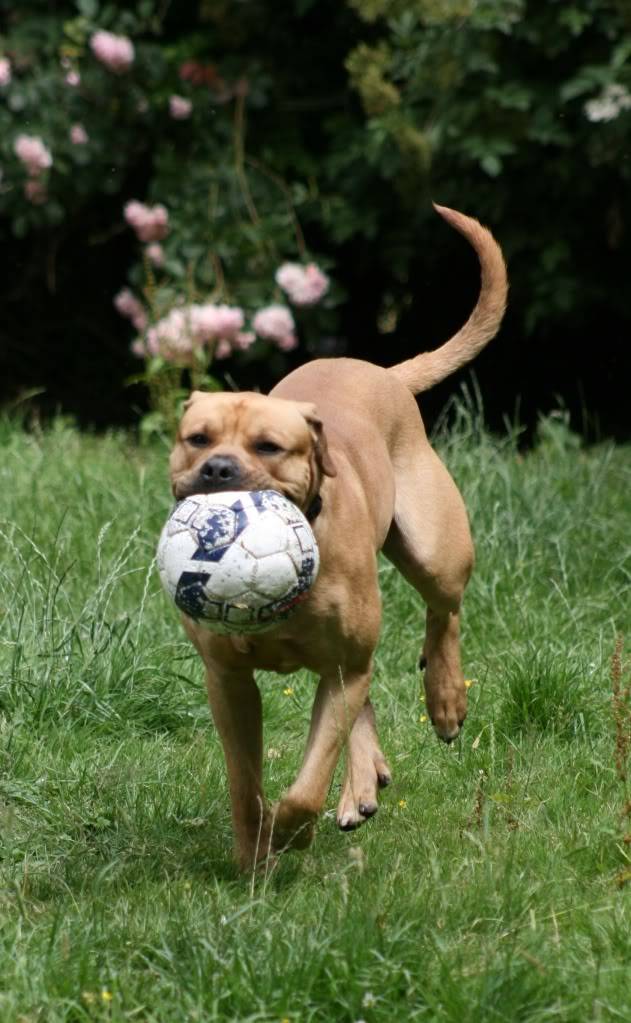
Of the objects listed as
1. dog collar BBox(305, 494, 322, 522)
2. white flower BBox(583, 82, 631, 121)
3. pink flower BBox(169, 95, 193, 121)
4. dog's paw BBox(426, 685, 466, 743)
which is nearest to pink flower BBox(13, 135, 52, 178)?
pink flower BBox(169, 95, 193, 121)

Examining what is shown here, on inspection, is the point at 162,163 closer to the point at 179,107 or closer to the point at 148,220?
the point at 179,107

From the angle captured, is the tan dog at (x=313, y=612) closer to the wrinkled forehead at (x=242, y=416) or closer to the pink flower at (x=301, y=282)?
the wrinkled forehead at (x=242, y=416)

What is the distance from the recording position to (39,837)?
3.96 m

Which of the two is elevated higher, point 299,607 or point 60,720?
point 299,607

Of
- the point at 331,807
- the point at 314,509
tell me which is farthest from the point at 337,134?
the point at 314,509

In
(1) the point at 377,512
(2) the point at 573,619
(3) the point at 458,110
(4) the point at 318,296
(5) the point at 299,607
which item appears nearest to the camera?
(5) the point at 299,607

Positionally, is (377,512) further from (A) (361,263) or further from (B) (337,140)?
(A) (361,263)

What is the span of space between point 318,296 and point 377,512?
163 inches

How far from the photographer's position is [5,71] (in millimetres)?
8664

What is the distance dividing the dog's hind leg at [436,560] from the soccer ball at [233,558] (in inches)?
54.7

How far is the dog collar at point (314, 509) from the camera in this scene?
391cm

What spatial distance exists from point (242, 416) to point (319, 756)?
0.84 meters

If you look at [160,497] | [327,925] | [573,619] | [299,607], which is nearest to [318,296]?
[160,497]

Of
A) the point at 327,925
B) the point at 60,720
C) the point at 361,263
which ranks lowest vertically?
the point at 361,263
